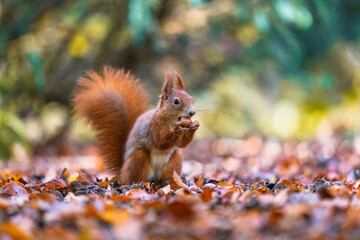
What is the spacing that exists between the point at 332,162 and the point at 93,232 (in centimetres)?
308

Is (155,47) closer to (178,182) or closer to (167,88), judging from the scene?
(167,88)

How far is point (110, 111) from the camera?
2875 millimetres

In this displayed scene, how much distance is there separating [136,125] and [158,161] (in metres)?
0.26

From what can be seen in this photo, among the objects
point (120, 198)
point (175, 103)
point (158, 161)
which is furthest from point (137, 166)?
point (120, 198)

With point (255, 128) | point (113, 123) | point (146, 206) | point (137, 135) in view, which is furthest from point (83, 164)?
point (255, 128)

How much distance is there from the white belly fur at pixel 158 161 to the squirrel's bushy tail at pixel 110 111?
325 mm

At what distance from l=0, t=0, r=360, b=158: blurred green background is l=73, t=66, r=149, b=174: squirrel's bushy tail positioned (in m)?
1.25

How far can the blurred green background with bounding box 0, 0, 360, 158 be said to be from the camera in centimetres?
486

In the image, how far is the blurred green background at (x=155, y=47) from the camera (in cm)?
486

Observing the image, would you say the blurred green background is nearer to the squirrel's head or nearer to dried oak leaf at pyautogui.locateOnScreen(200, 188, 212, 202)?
the squirrel's head

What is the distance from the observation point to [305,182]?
8.88 ft

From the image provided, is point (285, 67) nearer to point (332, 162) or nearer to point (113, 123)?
point (332, 162)

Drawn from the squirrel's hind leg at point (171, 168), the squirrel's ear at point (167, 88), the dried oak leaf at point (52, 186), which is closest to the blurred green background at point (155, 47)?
the squirrel's ear at point (167, 88)

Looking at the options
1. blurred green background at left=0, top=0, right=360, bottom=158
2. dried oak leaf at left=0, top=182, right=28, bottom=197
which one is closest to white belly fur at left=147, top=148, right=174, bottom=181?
dried oak leaf at left=0, top=182, right=28, bottom=197
